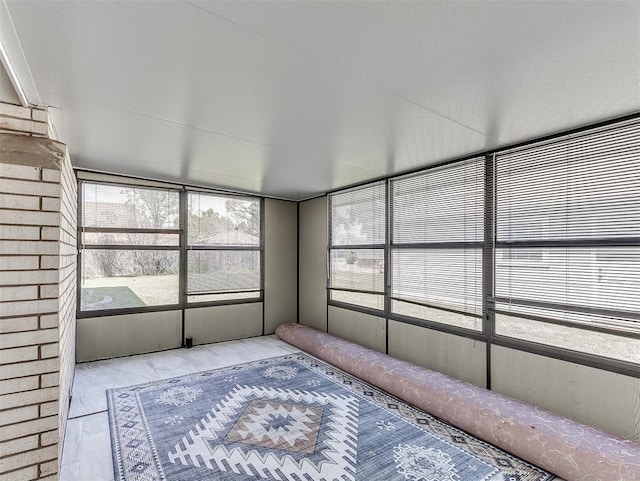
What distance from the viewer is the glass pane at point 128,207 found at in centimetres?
415

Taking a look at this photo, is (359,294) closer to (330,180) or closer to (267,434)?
(330,180)

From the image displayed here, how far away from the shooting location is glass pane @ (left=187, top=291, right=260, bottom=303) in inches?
192

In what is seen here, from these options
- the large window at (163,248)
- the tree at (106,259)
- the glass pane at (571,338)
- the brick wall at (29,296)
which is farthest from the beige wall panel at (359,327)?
the brick wall at (29,296)

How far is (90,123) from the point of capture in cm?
251

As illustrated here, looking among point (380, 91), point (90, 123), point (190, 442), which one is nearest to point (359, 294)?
point (190, 442)

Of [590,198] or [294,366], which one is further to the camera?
[294,366]

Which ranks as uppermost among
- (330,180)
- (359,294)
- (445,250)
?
(330,180)

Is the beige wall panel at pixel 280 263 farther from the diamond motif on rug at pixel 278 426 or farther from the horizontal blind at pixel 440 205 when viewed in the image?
the diamond motif on rug at pixel 278 426

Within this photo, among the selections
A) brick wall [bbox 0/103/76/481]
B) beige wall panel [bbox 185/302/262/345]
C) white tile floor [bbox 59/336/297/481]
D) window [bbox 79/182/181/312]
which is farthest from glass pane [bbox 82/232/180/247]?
brick wall [bbox 0/103/76/481]

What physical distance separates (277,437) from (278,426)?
0.50 feet

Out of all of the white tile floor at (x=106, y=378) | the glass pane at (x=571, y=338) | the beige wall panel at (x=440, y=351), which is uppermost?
the glass pane at (x=571, y=338)

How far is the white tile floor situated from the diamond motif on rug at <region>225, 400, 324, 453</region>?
860mm

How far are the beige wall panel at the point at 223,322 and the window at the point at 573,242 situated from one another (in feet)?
A: 11.6

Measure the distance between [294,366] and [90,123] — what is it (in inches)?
120
